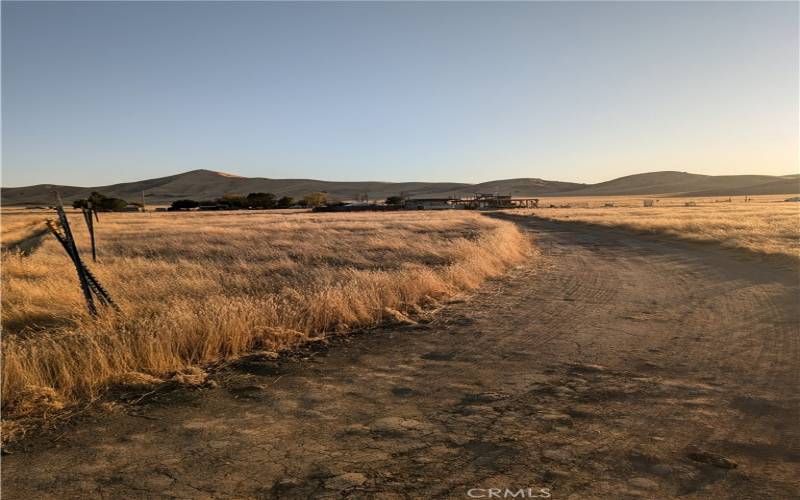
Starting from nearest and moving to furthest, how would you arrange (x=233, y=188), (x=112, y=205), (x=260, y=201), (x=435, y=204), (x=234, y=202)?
(x=112, y=205) < (x=234, y=202) < (x=260, y=201) < (x=435, y=204) < (x=233, y=188)

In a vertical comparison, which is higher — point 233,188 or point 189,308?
point 233,188

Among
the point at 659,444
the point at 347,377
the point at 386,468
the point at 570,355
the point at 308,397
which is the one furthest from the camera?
the point at 570,355

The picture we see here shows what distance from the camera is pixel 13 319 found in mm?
8070

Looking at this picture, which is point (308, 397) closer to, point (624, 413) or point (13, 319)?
point (624, 413)

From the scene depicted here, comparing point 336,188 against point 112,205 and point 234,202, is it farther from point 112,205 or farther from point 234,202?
point 112,205

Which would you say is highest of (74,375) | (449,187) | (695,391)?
(449,187)

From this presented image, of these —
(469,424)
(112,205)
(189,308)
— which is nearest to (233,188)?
(112,205)

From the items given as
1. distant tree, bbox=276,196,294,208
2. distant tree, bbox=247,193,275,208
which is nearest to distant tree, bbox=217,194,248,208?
distant tree, bbox=247,193,275,208

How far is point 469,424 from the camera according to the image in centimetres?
405

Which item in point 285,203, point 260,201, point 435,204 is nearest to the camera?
point 260,201

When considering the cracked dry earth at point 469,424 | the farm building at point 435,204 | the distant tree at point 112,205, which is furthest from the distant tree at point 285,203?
the cracked dry earth at point 469,424

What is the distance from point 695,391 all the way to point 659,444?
1.49 meters

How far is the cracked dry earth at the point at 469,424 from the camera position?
126 inches

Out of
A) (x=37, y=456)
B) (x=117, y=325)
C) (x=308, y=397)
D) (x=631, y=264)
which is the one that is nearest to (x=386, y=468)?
(x=308, y=397)
